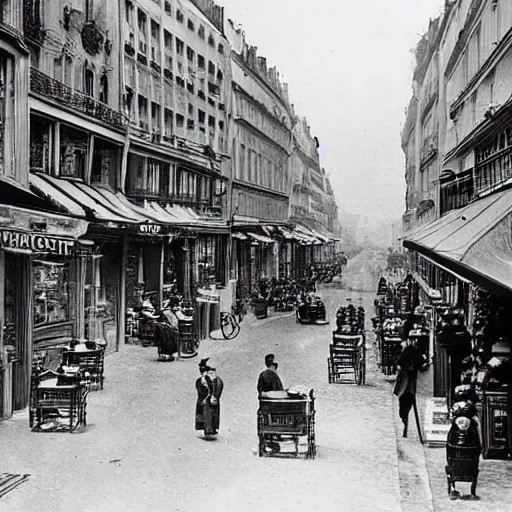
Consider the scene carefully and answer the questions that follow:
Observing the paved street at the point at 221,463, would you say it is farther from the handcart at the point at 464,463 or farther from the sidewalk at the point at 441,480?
the handcart at the point at 464,463

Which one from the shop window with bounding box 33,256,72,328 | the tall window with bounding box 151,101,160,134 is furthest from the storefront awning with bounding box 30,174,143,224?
the tall window with bounding box 151,101,160,134

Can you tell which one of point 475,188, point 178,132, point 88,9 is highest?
point 88,9

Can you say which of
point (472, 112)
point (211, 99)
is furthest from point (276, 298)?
point (472, 112)

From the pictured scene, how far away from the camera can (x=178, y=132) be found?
36781mm

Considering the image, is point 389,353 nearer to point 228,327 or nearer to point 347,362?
point 347,362

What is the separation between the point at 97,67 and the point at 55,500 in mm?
19058

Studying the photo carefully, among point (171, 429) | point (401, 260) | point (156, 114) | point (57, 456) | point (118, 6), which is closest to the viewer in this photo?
point (57, 456)

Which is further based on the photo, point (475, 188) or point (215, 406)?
point (475, 188)

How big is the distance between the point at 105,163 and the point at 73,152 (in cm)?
313

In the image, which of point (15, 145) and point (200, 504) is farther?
point (15, 145)

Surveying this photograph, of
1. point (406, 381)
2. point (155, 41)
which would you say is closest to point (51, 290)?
point (406, 381)

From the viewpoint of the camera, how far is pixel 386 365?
21.4 meters

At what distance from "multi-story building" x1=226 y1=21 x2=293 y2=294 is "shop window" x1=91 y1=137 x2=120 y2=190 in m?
13.1

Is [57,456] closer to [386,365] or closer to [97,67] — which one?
[386,365]
